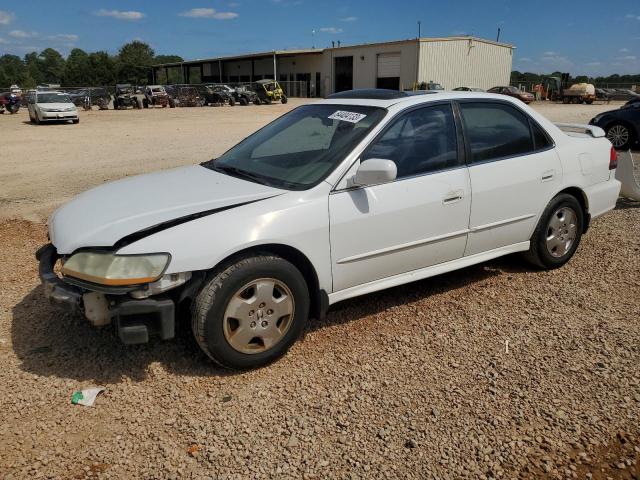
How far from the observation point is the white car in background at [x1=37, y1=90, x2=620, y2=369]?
291 cm

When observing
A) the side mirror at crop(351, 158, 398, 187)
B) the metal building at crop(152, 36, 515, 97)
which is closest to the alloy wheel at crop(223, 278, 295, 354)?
the side mirror at crop(351, 158, 398, 187)

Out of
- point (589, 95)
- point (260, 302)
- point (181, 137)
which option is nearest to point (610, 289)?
point (260, 302)

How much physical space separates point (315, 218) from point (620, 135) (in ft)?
40.9

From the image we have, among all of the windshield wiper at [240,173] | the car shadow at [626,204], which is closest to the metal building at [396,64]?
the car shadow at [626,204]

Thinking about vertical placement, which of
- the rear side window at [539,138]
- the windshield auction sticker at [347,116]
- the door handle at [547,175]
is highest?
the windshield auction sticker at [347,116]

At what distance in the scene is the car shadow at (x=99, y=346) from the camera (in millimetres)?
3227

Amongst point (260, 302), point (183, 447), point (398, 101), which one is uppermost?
point (398, 101)

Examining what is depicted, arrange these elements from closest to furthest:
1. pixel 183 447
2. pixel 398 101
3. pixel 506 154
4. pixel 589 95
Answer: pixel 183 447
pixel 398 101
pixel 506 154
pixel 589 95

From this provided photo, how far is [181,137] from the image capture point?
17750mm

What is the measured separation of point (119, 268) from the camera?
280 cm

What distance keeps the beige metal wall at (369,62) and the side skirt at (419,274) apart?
134 ft

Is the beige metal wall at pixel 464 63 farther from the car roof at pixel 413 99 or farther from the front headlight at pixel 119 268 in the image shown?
the front headlight at pixel 119 268

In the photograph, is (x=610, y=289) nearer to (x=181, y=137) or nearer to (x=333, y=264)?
(x=333, y=264)

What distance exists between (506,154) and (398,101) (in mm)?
1092
